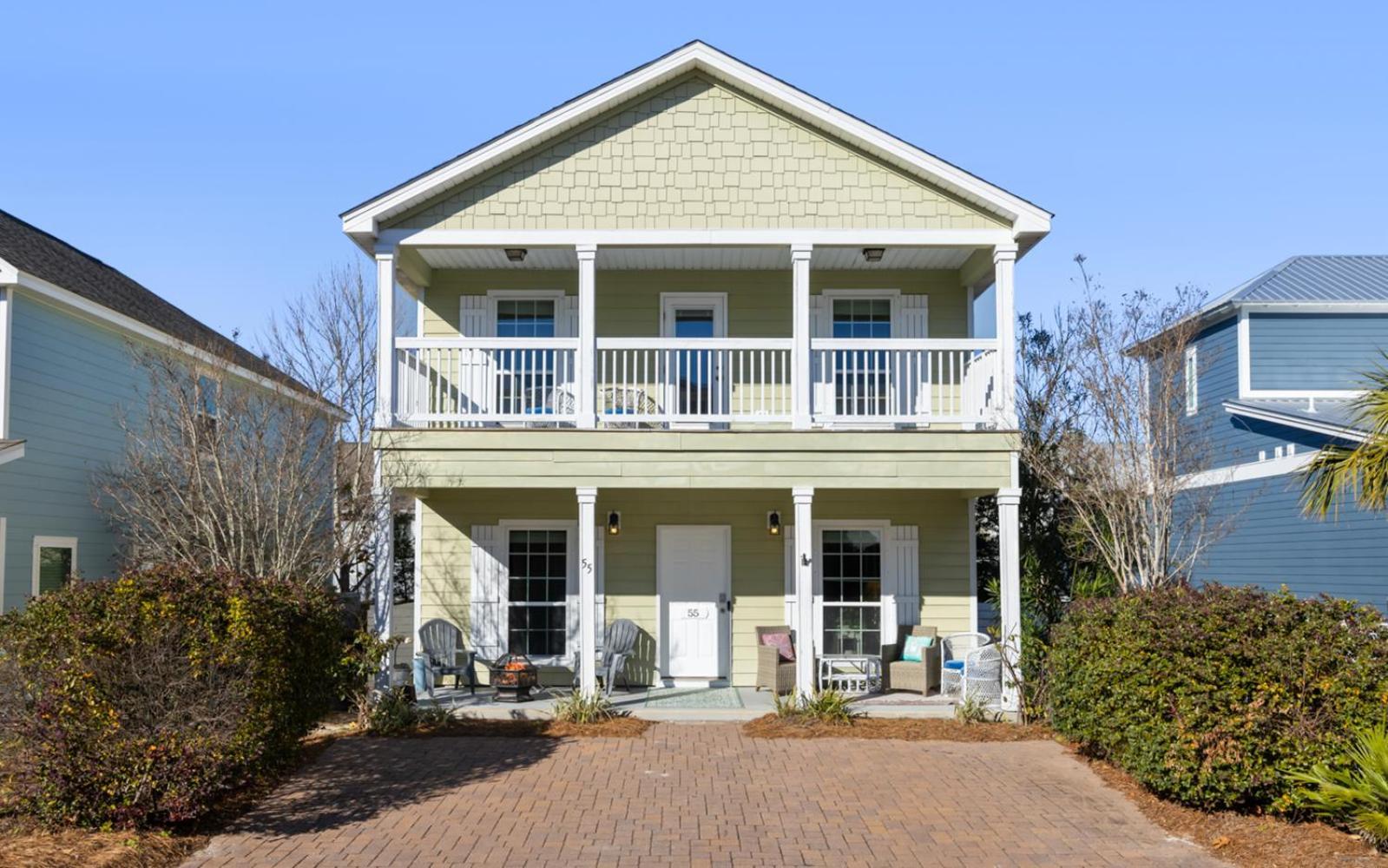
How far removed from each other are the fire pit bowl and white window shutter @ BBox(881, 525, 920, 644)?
4379 mm

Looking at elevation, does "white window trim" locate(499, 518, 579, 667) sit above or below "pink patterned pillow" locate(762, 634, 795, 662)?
above

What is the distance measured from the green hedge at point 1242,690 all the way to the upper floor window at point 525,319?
8.35 m

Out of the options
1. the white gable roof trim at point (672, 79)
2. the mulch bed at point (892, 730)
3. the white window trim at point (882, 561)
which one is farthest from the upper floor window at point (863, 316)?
the mulch bed at point (892, 730)

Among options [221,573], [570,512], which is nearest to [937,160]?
[570,512]

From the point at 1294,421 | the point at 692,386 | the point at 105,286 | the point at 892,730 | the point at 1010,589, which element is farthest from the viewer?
the point at 1294,421

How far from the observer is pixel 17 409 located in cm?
1383

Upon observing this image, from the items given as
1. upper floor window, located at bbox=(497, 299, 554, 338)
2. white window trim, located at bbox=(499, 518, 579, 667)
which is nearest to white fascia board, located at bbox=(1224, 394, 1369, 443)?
white window trim, located at bbox=(499, 518, 579, 667)

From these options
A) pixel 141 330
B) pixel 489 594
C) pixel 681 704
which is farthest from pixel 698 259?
pixel 141 330

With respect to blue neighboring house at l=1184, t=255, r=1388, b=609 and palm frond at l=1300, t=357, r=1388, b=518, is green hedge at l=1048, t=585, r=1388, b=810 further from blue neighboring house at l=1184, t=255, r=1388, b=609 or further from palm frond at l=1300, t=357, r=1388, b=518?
blue neighboring house at l=1184, t=255, r=1388, b=609

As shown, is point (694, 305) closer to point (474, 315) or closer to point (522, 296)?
point (522, 296)

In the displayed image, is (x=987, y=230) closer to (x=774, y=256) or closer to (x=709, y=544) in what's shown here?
(x=774, y=256)

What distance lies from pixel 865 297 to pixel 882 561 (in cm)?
332

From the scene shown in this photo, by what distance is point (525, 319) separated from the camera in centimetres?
1475

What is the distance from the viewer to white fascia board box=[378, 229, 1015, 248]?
12844mm
